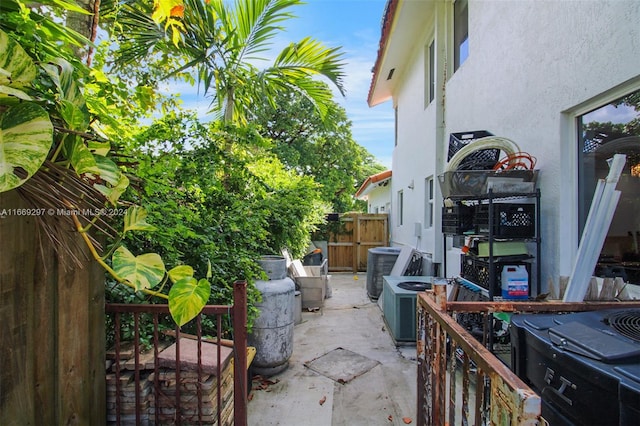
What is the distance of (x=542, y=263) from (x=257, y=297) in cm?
258

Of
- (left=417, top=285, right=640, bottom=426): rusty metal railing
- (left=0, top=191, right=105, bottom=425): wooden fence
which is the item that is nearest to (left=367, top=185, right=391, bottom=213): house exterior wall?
(left=417, top=285, right=640, bottom=426): rusty metal railing

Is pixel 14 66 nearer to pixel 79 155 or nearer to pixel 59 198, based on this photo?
pixel 79 155

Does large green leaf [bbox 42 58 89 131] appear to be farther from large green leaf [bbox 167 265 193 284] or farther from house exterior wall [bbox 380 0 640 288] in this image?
house exterior wall [bbox 380 0 640 288]

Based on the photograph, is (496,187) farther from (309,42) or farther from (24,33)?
(24,33)

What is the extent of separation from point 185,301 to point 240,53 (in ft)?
11.6

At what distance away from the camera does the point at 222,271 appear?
2.70 m

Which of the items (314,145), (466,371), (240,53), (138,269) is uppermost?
(314,145)

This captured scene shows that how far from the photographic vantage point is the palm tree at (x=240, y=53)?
143 inches

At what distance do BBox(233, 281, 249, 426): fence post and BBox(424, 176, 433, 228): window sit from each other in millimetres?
4951

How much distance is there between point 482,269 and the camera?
11.0ft

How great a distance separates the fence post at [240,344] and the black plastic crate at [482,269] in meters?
2.29

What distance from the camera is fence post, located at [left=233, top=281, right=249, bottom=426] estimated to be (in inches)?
76.0

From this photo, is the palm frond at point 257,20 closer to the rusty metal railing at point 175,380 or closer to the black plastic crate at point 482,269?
the rusty metal railing at point 175,380

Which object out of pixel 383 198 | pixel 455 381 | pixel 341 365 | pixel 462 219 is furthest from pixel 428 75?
pixel 383 198
